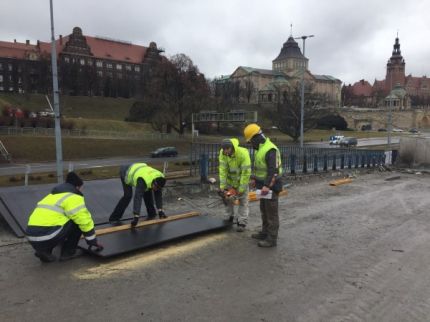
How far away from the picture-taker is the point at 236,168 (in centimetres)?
807

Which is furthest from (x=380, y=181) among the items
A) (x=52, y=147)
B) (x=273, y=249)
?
(x=52, y=147)

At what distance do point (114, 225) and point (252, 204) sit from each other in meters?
4.47

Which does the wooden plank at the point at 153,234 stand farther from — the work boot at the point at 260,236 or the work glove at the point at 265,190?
the work glove at the point at 265,190

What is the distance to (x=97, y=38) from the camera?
368ft

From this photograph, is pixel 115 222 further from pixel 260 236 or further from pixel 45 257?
pixel 260 236

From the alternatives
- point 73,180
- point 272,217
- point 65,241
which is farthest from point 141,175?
point 272,217

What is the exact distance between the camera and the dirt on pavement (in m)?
4.46

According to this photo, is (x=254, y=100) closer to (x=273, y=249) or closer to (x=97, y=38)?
(x=97, y=38)

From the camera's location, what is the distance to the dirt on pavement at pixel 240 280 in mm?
4465

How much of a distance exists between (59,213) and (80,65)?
102 metres

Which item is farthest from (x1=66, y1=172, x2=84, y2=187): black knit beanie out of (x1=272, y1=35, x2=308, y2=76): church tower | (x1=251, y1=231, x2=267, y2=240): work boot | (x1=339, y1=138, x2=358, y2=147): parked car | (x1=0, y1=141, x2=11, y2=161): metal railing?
(x1=272, y1=35, x2=308, y2=76): church tower

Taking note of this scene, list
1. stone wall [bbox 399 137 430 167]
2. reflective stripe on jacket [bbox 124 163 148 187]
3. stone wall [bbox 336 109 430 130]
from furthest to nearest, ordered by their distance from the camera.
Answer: stone wall [bbox 336 109 430 130] < stone wall [bbox 399 137 430 167] < reflective stripe on jacket [bbox 124 163 148 187]

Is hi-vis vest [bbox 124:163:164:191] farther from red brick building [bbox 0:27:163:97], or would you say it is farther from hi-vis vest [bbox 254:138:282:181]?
red brick building [bbox 0:27:163:97]

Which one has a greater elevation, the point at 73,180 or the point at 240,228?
the point at 73,180
